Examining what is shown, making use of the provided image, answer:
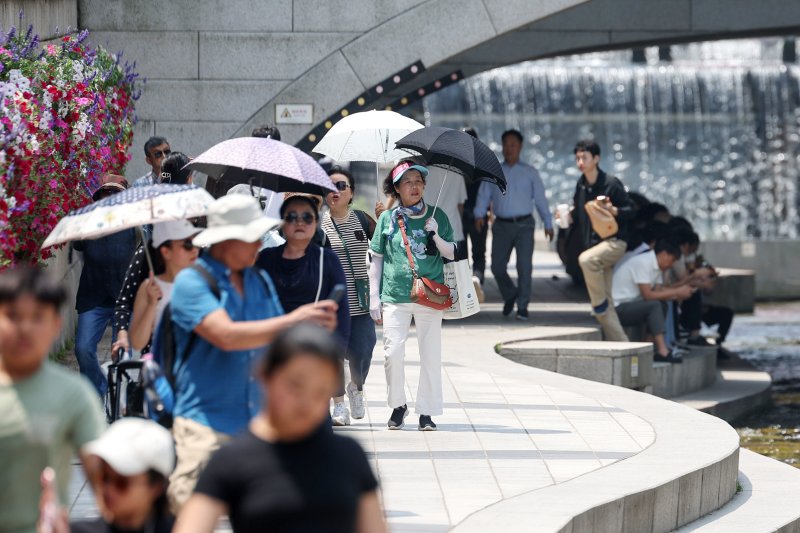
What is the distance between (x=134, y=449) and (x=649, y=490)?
14.0 feet

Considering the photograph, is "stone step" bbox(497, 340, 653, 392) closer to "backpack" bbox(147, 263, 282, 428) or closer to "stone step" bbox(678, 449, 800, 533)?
"stone step" bbox(678, 449, 800, 533)

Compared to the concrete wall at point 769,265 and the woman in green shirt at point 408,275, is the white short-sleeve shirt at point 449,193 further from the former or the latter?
the concrete wall at point 769,265

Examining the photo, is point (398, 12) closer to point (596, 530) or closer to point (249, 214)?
point (596, 530)

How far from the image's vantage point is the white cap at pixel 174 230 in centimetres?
727

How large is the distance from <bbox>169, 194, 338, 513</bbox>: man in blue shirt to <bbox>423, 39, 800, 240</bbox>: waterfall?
27.2m

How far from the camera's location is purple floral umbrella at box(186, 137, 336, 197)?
306 inches

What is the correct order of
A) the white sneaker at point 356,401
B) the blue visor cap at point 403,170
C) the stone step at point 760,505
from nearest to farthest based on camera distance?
1. the stone step at point 760,505
2. the blue visor cap at point 403,170
3. the white sneaker at point 356,401

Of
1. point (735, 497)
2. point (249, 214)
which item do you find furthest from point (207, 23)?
point (249, 214)

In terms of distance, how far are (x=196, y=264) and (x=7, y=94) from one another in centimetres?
379

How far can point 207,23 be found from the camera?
16094 millimetres

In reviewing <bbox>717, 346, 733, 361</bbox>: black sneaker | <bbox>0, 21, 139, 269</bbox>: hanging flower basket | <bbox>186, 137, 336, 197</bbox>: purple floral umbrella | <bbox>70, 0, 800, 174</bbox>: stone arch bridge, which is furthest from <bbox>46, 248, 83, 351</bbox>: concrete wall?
<bbox>717, 346, 733, 361</bbox>: black sneaker

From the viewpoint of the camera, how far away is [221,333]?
5.43m

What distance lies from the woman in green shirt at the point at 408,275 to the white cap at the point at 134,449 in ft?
17.7

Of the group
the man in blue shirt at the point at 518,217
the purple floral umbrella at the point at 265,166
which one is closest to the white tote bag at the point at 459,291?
the purple floral umbrella at the point at 265,166
